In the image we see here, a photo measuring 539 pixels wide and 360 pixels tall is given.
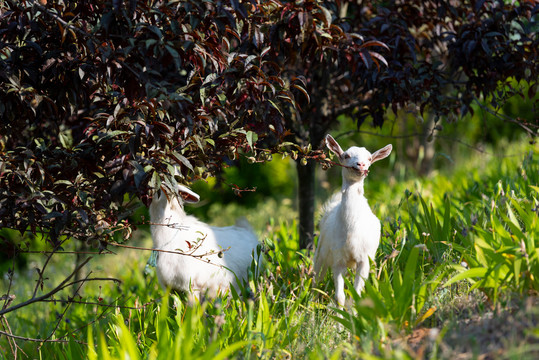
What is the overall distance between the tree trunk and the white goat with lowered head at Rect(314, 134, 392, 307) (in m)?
1.42

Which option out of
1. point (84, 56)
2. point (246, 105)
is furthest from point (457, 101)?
point (84, 56)

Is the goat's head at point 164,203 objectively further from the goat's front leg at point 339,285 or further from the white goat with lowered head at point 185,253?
the goat's front leg at point 339,285

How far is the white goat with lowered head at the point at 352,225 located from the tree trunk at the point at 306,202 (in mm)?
1415

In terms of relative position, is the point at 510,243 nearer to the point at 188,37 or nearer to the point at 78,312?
the point at 188,37

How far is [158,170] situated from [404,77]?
6.92 feet

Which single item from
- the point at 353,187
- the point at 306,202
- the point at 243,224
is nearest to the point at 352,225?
the point at 353,187

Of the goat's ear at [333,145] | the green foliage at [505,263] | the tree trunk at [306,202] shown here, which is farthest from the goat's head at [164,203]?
the green foliage at [505,263]

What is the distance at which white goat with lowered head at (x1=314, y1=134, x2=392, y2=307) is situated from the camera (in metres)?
3.67

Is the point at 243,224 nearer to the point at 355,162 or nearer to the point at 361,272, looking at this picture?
the point at 361,272

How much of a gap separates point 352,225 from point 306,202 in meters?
1.75

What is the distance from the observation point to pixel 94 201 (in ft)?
10.7

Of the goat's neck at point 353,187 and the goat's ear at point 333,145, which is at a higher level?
the goat's ear at point 333,145

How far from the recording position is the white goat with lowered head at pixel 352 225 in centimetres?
367

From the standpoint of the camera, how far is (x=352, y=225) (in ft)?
12.2
